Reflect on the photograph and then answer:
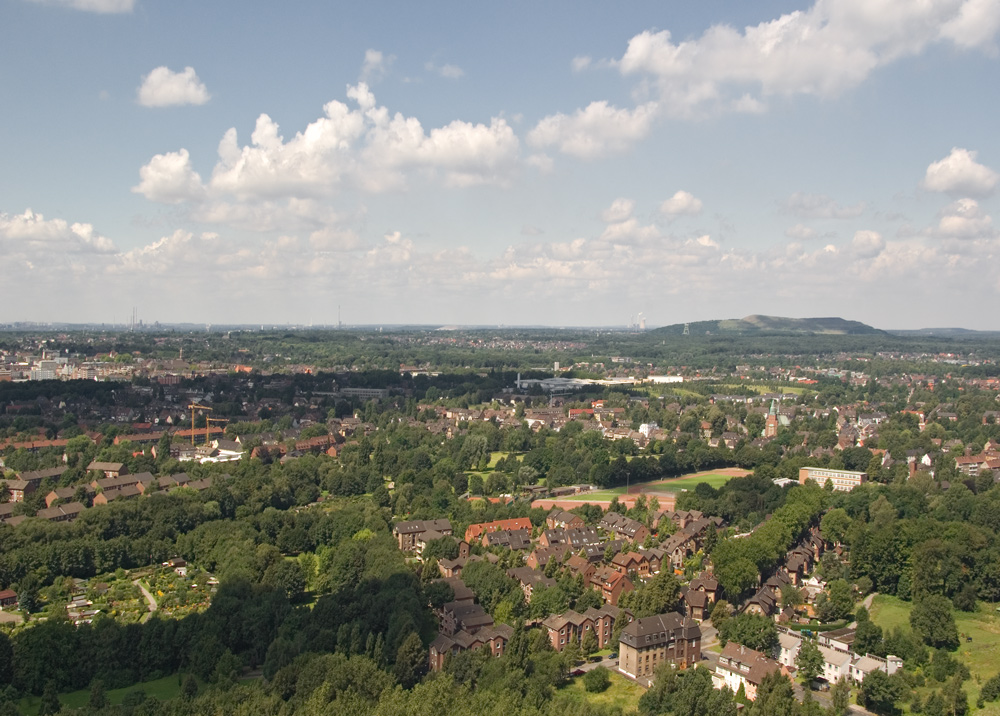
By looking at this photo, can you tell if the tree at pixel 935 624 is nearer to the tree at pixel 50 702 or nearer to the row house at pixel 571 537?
the row house at pixel 571 537

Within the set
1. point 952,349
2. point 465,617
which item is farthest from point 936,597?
point 952,349

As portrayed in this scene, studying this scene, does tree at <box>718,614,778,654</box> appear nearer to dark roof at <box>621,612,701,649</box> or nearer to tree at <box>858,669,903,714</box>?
dark roof at <box>621,612,701,649</box>

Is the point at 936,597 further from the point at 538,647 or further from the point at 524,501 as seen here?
the point at 524,501

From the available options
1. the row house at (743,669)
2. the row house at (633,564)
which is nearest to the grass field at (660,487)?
the row house at (633,564)

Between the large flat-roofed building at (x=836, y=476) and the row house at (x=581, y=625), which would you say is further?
the large flat-roofed building at (x=836, y=476)

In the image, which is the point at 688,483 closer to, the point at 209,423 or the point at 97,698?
the point at 97,698

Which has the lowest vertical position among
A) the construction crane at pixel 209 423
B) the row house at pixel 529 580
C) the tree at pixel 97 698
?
the tree at pixel 97 698
